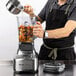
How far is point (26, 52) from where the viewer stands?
1.83 meters

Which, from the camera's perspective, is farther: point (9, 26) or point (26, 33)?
point (9, 26)

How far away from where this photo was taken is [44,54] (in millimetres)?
2900

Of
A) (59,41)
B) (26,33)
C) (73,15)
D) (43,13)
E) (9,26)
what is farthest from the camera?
(9,26)

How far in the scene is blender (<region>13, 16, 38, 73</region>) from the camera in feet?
5.84

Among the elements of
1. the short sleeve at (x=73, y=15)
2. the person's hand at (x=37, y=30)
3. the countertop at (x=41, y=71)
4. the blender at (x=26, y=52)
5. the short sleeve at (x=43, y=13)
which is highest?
the short sleeve at (x=43, y=13)

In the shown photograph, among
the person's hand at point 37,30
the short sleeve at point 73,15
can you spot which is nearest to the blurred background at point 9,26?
the short sleeve at point 73,15

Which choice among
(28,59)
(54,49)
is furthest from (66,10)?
(28,59)

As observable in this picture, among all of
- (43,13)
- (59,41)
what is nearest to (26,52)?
(59,41)

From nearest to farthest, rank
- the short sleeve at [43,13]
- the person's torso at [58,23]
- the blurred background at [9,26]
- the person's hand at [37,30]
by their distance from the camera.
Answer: the person's hand at [37,30] → the person's torso at [58,23] → the short sleeve at [43,13] → the blurred background at [9,26]

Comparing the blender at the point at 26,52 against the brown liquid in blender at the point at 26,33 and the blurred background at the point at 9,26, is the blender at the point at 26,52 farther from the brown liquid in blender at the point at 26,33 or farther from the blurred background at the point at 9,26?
the blurred background at the point at 9,26

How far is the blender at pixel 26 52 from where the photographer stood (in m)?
1.78

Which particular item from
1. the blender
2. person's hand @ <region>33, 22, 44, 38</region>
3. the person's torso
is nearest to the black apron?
the person's torso

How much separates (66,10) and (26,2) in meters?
0.98

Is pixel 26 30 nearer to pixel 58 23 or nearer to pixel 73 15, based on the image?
pixel 73 15
